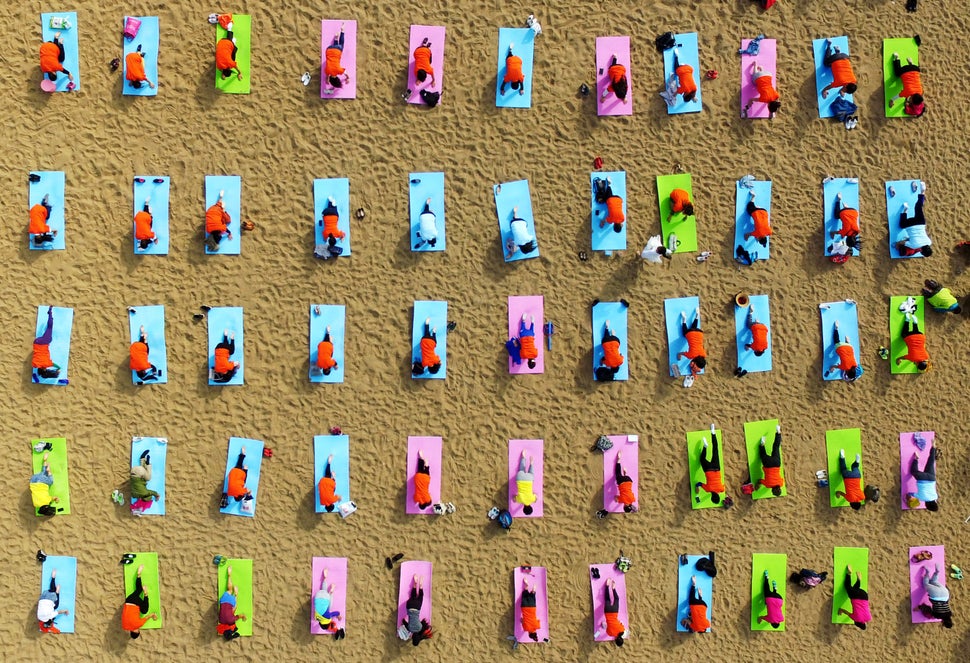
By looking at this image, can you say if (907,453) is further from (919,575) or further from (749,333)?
(749,333)

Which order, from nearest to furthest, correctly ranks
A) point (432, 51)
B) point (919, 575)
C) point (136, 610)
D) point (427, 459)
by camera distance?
1. point (136, 610)
2. point (432, 51)
3. point (427, 459)
4. point (919, 575)

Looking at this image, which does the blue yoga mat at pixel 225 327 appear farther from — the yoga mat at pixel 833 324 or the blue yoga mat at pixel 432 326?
the yoga mat at pixel 833 324

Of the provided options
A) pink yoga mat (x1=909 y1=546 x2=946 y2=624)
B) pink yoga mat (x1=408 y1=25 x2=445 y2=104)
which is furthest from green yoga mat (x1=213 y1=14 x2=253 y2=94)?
pink yoga mat (x1=909 y1=546 x2=946 y2=624)

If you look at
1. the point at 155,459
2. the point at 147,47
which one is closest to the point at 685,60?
the point at 147,47

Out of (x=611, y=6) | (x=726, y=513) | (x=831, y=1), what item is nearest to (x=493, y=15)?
(x=611, y=6)

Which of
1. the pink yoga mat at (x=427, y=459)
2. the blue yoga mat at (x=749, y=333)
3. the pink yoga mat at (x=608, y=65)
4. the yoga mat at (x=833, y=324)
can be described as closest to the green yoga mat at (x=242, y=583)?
the pink yoga mat at (x=427, y=459)

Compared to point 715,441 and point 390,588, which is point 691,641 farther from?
point 390,588

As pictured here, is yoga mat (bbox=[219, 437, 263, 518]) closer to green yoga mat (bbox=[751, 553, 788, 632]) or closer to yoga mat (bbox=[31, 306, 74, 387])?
yoga mat (bbox=[31, 306, 74, 387])
